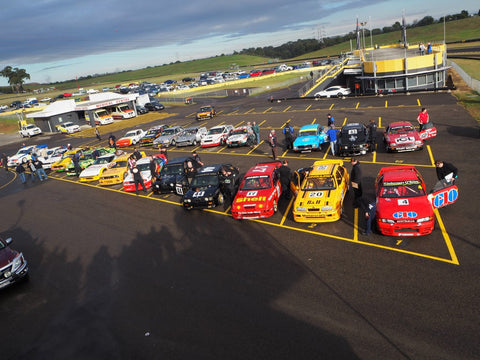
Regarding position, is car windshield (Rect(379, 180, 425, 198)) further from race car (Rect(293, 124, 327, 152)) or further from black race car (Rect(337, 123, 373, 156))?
race car (Rect(293, 124, 327, 152))

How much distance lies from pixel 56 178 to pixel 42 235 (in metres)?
11.6

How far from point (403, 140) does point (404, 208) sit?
8840 millimetres

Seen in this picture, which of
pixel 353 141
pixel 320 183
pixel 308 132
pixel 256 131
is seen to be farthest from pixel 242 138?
pixel 320 183

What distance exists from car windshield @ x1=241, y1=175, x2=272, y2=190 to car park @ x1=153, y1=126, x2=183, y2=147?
612 inches

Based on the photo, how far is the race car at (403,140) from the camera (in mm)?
17547

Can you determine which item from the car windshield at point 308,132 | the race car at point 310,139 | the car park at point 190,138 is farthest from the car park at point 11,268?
the car park at point 190,138

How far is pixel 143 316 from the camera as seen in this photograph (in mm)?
8234

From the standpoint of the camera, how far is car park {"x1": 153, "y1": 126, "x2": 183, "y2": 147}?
2808 cm

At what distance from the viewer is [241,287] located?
881 centimetres

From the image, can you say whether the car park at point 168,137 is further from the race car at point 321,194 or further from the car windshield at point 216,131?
the race car at point 321,194

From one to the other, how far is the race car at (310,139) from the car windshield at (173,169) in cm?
717

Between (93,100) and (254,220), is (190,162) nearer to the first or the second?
(254,220)

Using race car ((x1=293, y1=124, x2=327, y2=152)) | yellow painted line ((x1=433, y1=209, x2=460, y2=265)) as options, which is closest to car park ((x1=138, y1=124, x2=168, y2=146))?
race car ((x1=293, y1=124, x2=327, y2=152))

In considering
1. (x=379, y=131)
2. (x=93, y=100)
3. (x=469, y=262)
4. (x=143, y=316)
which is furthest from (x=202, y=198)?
(x=93, y=100)
